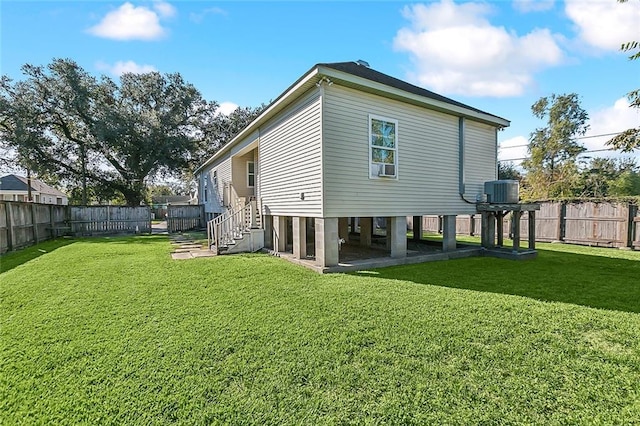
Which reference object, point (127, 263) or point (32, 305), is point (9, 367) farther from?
point (127, 263)

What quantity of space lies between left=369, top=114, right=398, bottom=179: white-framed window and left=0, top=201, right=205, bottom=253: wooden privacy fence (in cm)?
1057

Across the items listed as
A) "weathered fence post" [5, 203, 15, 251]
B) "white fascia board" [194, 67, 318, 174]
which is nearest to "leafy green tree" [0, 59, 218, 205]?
"weathered fence post" [5, 203, 15, 251]

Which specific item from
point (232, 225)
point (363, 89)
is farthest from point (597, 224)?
point (232, 225)

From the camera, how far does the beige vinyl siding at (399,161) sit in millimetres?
6676

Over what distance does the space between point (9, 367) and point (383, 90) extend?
744 centimetres

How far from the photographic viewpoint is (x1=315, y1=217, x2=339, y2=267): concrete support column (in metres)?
6.73

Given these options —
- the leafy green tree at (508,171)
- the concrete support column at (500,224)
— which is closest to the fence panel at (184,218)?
the concrete support column at (500,224)

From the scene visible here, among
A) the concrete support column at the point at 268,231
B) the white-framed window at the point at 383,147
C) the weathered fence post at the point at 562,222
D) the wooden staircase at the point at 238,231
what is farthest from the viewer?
the weathered fence post at the point at 562,222

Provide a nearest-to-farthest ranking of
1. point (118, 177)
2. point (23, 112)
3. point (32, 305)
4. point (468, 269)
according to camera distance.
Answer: point (32, 305) < point (468, 269) < point (23, 112) < point (118, 177)

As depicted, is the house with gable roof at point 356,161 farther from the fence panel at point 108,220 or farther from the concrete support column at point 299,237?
→ the fence panel at point 108,220

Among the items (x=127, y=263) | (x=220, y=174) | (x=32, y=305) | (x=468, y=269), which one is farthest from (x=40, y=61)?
(x=468, y=269)

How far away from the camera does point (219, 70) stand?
36.6 ft

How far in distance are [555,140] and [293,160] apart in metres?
→ 29.1

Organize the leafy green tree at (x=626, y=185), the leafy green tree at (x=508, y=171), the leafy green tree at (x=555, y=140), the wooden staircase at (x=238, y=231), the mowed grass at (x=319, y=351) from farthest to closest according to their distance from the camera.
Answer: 1. the leafy green tree at (x=508, y=171)
2. the leafy green tree at (x=555, y=140)
3. the leafy green tree at (x=626, y=185)
4. the wooden staircase at (x=238, y=231)
5. the mowed grass at (x=319, y=351)
